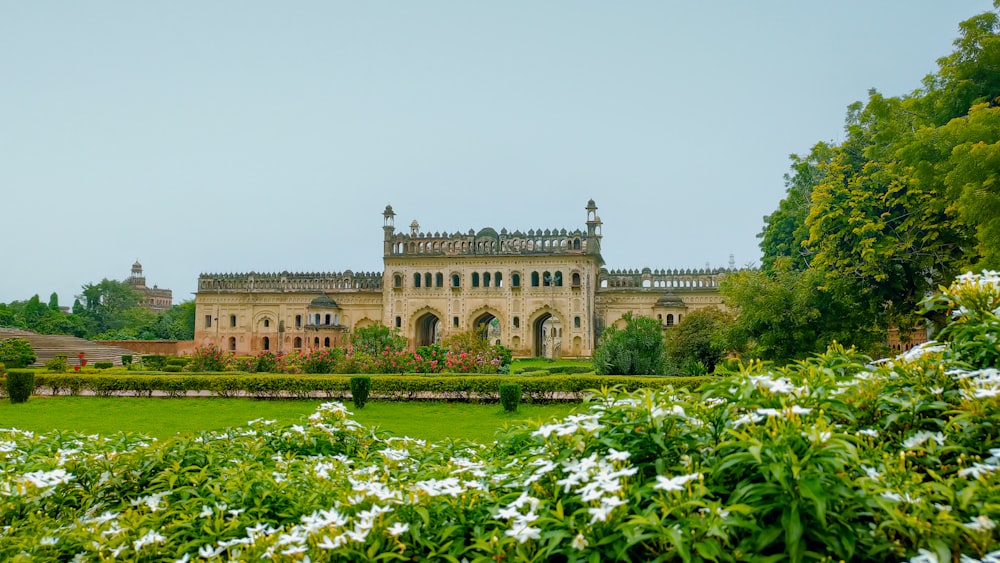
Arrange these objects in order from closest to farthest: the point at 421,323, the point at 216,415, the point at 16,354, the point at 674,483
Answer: the point at 674,483
the point at 216,415
the point at 16,354
the point at 421,323

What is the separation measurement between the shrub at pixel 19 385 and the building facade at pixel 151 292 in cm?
7349

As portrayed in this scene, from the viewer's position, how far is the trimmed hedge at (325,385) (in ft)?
47.4

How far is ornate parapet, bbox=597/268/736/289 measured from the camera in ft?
123

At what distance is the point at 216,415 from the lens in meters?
12.9

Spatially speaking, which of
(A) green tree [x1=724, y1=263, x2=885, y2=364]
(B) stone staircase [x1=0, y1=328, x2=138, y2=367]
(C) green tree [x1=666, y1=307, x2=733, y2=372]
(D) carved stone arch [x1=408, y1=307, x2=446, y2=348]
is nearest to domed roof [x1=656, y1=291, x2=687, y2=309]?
(D) carved stone arch [x1=408, y1=307, x2=446, y2=348]

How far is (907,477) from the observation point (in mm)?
2461

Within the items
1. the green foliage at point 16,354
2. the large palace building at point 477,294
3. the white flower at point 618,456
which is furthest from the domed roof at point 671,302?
the white flower at point 618,456

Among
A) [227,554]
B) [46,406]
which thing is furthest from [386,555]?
[46,406]

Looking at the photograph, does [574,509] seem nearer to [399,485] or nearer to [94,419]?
[399,485]

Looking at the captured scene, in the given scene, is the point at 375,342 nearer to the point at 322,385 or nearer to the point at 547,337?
the point at 322,385

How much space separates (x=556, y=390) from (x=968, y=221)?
7.63 meters

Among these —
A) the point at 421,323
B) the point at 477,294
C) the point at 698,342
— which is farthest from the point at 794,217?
the point at 421,323

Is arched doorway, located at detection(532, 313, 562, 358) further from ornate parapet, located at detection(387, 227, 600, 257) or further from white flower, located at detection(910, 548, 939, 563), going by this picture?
white flower, located at detection(910, 548, 939, 563)

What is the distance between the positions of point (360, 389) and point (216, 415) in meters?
2.64
